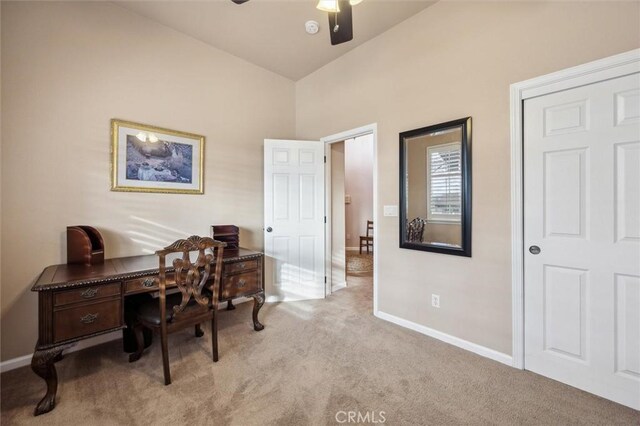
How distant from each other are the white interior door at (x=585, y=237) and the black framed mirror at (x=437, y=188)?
0.43 metres

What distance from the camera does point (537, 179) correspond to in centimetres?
192

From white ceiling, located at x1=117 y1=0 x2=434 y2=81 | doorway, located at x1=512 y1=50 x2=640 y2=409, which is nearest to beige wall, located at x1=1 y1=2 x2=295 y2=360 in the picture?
white ceiling, located at x1=117 y1=0 x2=434 y2=81

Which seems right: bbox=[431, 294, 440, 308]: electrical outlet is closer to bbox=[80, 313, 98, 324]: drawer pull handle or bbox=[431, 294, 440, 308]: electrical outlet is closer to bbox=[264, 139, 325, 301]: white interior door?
bbox=[264, 139, 325, 301]: white interior door

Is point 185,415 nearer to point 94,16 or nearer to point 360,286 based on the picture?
point 360,286

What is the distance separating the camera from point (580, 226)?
1.77m

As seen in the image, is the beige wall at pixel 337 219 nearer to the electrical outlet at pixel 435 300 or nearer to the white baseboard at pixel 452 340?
the white baseboard at pixel 452 340

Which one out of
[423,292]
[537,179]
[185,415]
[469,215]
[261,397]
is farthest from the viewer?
[423,292]

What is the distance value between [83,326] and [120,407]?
568 mm

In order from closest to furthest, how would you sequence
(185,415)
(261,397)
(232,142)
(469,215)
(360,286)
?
(185,415) < (261,397) < (469,215) < (232,142) < (360,286)

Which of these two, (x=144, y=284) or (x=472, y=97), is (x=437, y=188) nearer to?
(x=472, y=97)

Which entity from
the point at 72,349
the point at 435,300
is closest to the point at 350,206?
the point at 435,300

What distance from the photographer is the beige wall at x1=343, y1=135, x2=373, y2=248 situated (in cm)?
742

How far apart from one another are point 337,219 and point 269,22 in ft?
9.01

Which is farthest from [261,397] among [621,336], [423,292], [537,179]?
[537,179]
